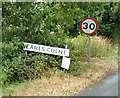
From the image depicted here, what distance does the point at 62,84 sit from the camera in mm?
5688

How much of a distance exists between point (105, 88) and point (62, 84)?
1326 mm

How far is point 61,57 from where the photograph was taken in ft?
22.3

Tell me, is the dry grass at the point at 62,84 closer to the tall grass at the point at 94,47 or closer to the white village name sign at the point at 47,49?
the white village name sign at the point at 47,49

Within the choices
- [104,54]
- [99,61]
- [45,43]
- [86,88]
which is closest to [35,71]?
[45,43]

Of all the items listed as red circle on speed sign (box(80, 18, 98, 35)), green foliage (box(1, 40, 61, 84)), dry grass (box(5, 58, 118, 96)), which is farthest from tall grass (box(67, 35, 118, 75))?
green foliage (box(1, 40, 61, 84))

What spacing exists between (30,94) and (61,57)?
218 centimetres

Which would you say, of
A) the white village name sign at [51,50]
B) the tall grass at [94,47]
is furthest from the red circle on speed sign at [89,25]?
the tall grass at [94,47]

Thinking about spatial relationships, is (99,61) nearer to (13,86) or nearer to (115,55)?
(115,55)

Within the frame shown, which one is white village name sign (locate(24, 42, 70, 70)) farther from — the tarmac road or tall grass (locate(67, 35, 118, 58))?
tall grass (locate(67, 35, 118, 58))

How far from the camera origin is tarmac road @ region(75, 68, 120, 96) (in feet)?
17.6

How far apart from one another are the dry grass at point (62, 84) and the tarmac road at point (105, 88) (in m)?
0.19

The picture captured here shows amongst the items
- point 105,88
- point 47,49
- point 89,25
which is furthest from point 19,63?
point 89,25

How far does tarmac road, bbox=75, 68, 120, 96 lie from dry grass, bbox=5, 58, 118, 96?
0.63 ft

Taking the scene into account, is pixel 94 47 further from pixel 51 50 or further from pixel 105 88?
pixel 105 88
